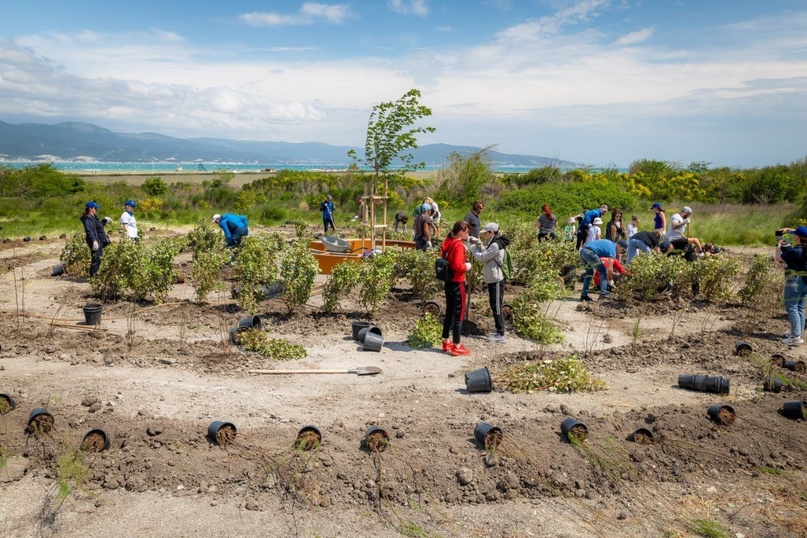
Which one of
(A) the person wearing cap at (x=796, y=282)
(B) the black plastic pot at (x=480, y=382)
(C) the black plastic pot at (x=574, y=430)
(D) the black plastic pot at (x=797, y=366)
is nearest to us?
(C) the black plastic pot at (x=574, y=430)

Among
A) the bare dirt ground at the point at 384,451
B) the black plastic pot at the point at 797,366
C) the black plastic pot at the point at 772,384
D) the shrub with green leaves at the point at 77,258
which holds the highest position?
the shrub with green leaves at the point at 77,258

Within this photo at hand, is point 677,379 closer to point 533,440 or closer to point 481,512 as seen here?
point 533,440

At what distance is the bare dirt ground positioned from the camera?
4.29m

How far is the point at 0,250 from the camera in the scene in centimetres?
1594

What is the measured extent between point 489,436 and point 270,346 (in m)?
3.38

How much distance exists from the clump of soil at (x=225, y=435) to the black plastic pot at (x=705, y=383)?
4671 mm

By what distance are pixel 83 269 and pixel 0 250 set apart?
5.63m

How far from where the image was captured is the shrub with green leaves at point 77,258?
39.2 feet

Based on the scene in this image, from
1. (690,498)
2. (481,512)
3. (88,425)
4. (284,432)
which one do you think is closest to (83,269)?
(88,425)

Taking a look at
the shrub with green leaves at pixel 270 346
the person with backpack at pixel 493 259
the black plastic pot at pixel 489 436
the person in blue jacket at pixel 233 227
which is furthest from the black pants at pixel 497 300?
the person in blue jacket at pixel 233 227

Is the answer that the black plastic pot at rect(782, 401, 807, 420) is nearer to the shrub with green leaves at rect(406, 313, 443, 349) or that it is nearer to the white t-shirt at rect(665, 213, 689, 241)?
the shrub with green leaves at rect(406, 313, 443, 349)

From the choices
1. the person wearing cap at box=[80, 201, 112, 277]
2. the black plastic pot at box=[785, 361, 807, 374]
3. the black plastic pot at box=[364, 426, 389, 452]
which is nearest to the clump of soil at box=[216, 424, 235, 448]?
the black plastic pot at box=[364, 426, 389, 452]

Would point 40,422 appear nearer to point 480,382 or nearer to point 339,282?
point 480,382

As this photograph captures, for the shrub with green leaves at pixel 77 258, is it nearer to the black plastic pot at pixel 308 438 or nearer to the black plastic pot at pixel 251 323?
the black plastic pot at pixel 251 323
